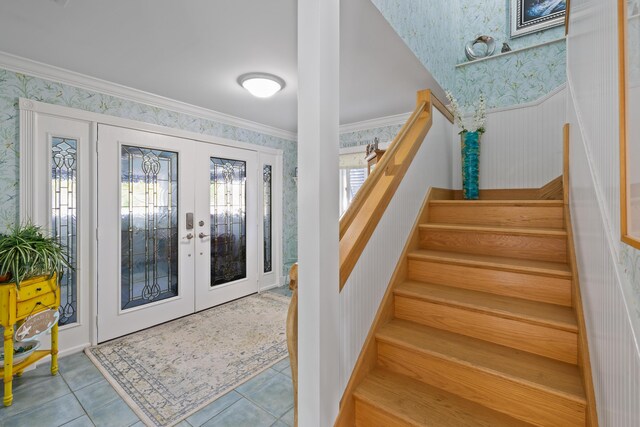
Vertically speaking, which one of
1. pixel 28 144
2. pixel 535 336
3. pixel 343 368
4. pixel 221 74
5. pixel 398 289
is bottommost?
pixel 343 368

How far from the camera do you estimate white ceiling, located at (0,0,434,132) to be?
172 centimetres

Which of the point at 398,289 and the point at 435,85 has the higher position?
the point at 435,85

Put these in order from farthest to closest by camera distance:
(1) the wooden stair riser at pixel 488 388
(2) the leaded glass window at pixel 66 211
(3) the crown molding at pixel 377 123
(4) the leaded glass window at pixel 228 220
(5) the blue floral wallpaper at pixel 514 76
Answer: (3) the crown molding at pixel 377 123 < (4) the leaded glass window at pixel 228 220 < (5) the blue floral wallpaper at pixel 514 76 < (2) the leaded glass window at pixel 66 211 < (1) the wooden stair riser at pixel 488 388

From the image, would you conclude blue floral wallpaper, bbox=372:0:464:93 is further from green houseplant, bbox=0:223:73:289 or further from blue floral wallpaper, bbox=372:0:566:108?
green houseplant, bbox=0:223:73:289

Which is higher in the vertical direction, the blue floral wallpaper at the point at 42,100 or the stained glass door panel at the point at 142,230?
the blue floral wallpaper at the point at 42,100

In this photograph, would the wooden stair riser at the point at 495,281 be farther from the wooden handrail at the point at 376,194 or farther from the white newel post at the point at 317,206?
the white newel post at the point at 317,206

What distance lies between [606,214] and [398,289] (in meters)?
1.01

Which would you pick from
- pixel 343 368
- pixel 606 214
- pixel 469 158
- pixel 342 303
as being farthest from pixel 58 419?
pixel 469 158

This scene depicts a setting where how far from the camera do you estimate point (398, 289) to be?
1654 mm

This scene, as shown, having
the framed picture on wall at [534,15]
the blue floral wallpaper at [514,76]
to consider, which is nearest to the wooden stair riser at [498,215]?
the blue floral wallpaper at [514,76]

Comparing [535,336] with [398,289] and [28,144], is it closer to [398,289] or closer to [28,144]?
[398,289]

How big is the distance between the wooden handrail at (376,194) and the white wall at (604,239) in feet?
2.71

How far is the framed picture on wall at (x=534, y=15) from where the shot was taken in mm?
3055

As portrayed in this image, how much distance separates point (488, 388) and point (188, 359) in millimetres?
2253
